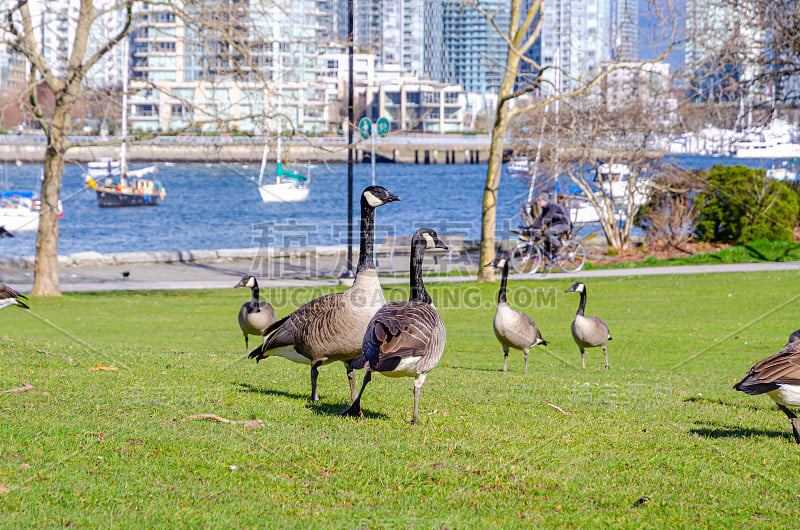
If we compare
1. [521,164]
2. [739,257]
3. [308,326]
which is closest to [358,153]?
[521,164]

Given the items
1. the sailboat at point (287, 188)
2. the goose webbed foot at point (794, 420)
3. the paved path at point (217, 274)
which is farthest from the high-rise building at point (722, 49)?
the sailboat at point (287, 188)

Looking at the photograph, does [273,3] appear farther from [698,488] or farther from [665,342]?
[698,488]

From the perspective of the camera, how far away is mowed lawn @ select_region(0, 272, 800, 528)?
4898 mm

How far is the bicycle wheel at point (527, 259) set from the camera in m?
25.4

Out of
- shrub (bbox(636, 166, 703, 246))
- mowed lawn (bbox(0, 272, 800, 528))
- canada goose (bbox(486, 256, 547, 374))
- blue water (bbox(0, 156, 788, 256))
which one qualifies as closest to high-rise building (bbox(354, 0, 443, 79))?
blue water (bbox(0, 156, 788, 256))

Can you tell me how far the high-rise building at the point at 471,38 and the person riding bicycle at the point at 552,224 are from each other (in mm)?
4702

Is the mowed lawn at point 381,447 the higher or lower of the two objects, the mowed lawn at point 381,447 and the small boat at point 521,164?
the lower

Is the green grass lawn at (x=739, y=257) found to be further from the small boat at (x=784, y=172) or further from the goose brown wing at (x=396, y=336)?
the goose brown wing at (x=396, y=336)

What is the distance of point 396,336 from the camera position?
6328mm

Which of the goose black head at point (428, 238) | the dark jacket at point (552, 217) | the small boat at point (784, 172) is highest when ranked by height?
the small boat at point (784, 172)

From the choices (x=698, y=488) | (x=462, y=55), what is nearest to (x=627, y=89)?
(x=462, y=55)

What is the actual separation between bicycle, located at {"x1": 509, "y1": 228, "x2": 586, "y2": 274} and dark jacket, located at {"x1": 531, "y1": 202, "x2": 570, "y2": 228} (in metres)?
0.42

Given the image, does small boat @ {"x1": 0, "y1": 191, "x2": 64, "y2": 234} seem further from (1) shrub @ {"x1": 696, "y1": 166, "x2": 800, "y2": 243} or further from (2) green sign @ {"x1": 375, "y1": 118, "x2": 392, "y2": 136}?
(1) shrub @ {"x1": 696, "y1": 166, "x2": 800, "y2": 243}

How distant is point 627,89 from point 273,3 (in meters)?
19.3
